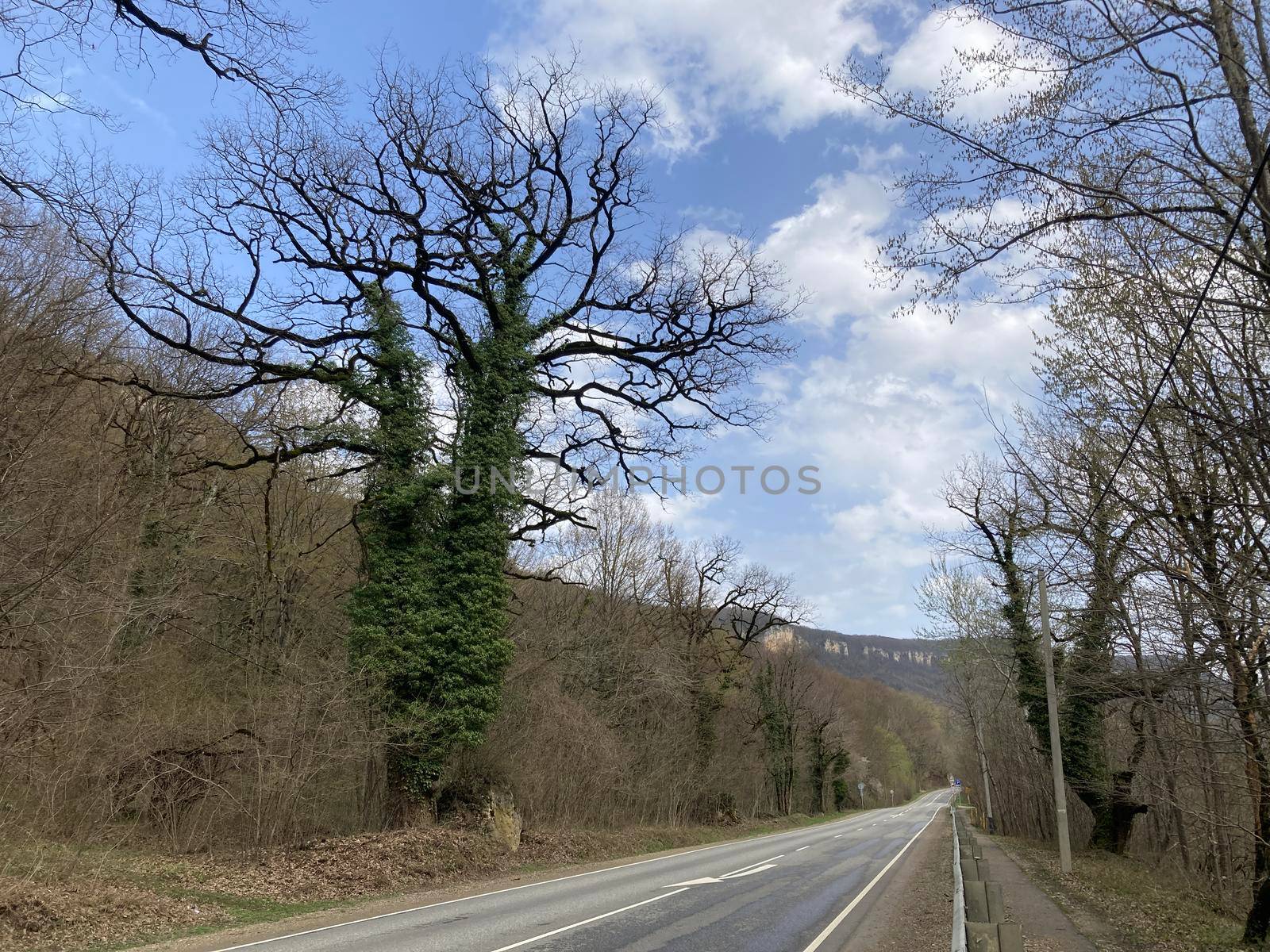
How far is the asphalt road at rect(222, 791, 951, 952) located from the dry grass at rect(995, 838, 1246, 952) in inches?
139

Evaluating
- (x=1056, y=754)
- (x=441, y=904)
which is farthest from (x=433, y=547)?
(x=1056, y=754)

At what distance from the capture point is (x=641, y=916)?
11.0 metres

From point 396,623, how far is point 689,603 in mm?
26678

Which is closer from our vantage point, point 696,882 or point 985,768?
point 696,882

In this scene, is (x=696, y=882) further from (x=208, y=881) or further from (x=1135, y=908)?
(x=208, y=881)

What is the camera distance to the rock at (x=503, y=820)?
17.8 m

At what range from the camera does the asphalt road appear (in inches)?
355

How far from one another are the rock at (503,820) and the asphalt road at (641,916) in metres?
2.23

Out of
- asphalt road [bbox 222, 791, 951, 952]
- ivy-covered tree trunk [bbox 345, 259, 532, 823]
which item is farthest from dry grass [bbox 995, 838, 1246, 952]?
ivy-covered tree trunk [bbox 345, 259, 532, 823]

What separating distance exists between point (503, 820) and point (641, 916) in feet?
26.5

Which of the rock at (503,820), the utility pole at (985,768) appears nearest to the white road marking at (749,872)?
the rock at (503,820)

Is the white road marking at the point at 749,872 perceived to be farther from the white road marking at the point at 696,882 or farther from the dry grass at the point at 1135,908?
the dry grass at the point at 1135,908

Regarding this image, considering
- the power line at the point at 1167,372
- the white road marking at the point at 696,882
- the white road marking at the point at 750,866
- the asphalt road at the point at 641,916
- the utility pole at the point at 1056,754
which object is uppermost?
the power line at the point at 1167,372

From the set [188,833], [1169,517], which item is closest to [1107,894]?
[1169,517]
